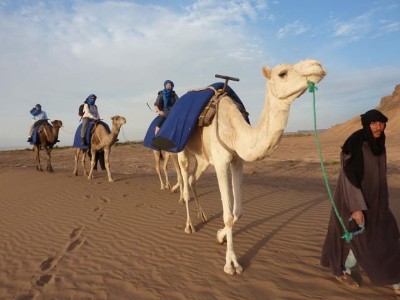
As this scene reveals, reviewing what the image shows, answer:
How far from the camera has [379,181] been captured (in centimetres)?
370

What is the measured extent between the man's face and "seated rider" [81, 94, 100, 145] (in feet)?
33.9

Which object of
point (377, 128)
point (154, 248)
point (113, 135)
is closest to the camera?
point (377, 128)

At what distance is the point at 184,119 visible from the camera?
526 cm

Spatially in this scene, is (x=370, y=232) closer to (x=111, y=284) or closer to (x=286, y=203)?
(x=111, y=284)

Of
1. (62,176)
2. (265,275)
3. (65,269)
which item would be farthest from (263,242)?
(62,176)

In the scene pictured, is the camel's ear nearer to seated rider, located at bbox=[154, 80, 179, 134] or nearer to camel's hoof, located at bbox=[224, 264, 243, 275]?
camel's hoof, located at bbox=[224, 264, 243, 275]

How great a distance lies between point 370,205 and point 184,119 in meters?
2.76

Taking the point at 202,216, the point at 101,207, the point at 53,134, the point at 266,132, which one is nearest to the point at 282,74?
the point at 266,132

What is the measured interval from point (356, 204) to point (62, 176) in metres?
11.4

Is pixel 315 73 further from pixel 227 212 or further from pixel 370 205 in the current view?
pixel 227 212

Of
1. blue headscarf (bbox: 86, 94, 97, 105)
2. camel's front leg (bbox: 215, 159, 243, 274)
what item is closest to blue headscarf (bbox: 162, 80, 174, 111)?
camel's front leg (bbox: 215, 159, 243, 274)

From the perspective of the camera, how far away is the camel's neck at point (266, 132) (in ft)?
12.3

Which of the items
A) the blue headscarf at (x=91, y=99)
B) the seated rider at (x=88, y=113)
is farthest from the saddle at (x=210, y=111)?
the blue headscarf at (x=91, y=99)

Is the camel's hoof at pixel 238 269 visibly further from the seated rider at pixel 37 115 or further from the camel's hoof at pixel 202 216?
the seated rider at pixel 37 115
